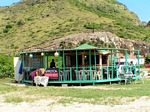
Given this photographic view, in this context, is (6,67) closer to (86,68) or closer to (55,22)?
(86,68)

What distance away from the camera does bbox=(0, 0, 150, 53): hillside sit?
72250 mm

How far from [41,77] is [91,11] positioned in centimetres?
6577

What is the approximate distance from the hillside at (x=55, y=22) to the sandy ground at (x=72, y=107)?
46380 millimetres

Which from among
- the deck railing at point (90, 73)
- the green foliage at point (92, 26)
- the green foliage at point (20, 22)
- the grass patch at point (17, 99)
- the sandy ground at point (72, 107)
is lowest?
the sandy ground at point (72, 107)

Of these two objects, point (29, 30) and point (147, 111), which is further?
point (29, 30)

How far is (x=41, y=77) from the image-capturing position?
27641 millimetres

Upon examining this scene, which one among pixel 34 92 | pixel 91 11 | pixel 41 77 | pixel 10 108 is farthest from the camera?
pixel 91 11

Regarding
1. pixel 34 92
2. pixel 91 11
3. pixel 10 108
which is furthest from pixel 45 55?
pixel 91 11

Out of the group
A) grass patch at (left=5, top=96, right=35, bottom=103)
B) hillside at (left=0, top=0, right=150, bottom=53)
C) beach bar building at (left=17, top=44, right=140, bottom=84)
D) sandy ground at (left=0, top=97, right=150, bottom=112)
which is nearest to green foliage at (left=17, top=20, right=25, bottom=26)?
hillside at (left=0, top=0, right=150, bottom=53)

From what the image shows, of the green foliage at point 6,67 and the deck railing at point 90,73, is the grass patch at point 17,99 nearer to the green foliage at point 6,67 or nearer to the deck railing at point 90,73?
the deck railing at point 90,73

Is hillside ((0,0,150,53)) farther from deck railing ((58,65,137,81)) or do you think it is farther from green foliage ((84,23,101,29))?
deck railing ((58,65,137,81))

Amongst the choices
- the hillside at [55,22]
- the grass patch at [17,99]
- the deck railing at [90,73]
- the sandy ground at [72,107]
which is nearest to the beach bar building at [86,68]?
the deck railing at [90,73]

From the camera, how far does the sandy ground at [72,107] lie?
16.4 m

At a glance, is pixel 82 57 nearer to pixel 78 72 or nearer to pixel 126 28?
pixel 78 72
